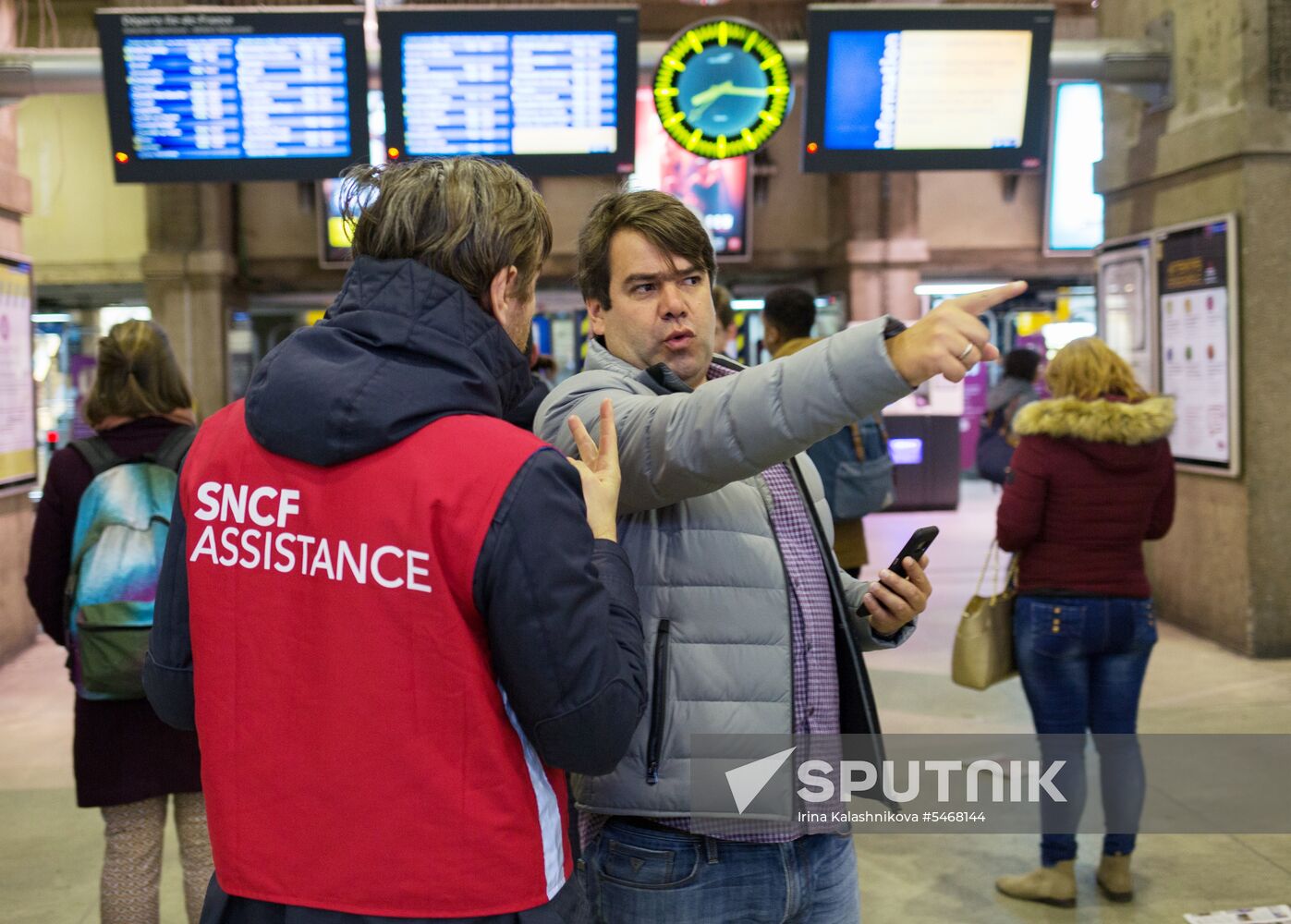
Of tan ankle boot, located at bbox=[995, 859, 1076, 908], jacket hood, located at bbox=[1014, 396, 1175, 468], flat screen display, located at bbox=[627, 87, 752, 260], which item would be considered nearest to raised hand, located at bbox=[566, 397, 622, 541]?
jacket hood, located at bbox=[1014, 396, 1175, 468]

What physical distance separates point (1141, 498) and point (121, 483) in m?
2.92

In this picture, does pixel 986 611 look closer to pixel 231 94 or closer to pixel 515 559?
pixel 515 559

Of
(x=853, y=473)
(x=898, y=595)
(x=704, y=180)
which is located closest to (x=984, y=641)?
(x=853, y=473)

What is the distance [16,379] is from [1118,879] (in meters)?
6.36

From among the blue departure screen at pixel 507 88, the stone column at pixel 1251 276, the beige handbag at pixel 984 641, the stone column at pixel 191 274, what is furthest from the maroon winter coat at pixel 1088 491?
the stone column at pixel 191 274

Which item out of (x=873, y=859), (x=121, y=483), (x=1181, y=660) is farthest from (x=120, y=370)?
(x=1181, y=660)

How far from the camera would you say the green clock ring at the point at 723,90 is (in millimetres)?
6973

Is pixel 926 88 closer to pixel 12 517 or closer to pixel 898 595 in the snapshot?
pixel 898 595

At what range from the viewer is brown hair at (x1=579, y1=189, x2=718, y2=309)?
1987 millimetres

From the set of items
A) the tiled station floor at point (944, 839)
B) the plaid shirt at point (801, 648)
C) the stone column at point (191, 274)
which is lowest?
the tiled station floor at point (944, 839)

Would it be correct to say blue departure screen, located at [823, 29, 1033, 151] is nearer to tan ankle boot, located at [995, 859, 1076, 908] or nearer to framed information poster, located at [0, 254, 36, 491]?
tan ankle boot, located at [995, 859, 1076, 908]

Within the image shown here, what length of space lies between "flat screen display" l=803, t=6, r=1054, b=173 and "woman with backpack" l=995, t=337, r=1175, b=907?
11.7ft

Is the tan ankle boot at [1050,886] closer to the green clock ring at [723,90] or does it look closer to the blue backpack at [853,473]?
the blue backpack at [853,473]

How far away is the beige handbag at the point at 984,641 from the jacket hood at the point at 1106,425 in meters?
0.41
